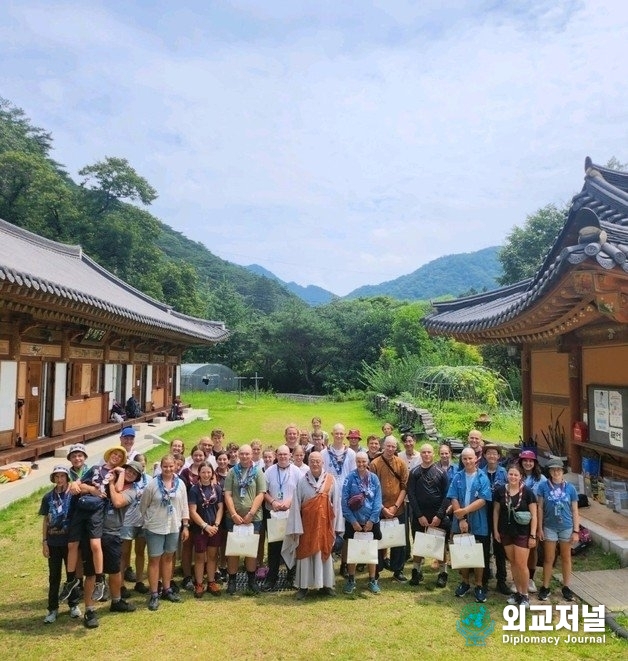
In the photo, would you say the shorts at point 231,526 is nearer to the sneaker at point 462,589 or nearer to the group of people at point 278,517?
the group of people at point 278,517

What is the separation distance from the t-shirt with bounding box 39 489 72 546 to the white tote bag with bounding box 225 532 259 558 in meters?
1.59

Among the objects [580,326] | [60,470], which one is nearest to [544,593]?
[580,326]

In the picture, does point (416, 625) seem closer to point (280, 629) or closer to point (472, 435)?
point (280, 629)

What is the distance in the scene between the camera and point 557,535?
539 centimetres

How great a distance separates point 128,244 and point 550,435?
34.3 m

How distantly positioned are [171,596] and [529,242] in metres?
30.2

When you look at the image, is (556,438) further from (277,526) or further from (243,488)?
(243,488)

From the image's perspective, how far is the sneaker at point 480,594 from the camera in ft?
17.9

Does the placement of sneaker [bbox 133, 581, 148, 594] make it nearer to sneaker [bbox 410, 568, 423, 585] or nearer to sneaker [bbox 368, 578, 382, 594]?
sneaker [bbox 368, 578, 382, 594]

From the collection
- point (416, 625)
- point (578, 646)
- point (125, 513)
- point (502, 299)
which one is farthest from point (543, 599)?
point (502, 299)

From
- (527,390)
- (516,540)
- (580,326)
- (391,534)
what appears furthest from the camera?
(527,390)

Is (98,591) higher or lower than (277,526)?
lower

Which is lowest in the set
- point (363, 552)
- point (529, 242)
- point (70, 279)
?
point (363, 552)

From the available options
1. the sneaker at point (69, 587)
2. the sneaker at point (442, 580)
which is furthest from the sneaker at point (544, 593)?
the sneaker at point (69, 587)
